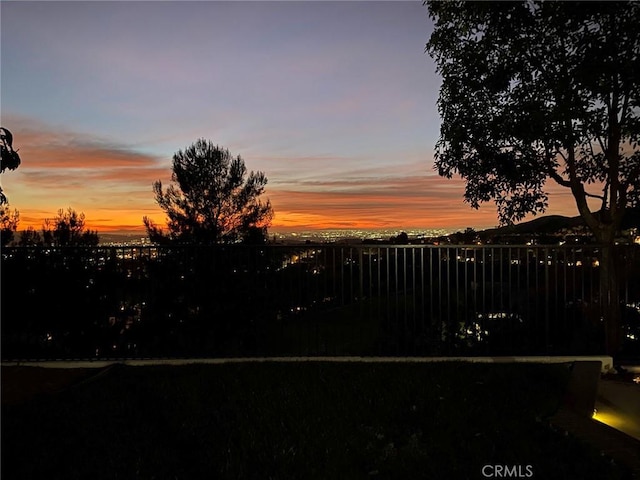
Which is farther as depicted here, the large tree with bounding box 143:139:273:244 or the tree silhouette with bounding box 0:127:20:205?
the large tree with bounding box 143:139:273:244

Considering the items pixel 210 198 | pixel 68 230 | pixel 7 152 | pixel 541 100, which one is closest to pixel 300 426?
pixel 7 152

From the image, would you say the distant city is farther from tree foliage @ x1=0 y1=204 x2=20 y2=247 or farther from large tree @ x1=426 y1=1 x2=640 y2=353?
tree foliage @ x1=0 y1=204 x2=20 y2=247

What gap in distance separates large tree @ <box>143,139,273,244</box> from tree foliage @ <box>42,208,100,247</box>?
11.0 feet

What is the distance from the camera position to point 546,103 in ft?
19.3

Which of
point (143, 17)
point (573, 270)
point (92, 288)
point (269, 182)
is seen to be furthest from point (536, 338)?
point (269, 182)

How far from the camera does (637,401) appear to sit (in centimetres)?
468

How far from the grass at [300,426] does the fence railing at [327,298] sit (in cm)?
82

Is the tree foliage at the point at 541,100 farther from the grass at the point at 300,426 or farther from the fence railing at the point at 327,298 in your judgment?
the grass at the point at 300,426

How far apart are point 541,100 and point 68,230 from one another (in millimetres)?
16055

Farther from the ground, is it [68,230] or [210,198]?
[210,198]

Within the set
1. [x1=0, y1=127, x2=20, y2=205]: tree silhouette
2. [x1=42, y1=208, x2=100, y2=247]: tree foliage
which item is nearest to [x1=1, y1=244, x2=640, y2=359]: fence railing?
[x1=0, y1=127, x2=20, y2=205]: tree silhouette

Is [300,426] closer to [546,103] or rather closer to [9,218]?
[546,103]

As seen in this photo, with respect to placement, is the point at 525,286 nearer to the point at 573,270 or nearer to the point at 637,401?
the point at 573,270

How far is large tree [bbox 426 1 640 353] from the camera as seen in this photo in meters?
5.75
